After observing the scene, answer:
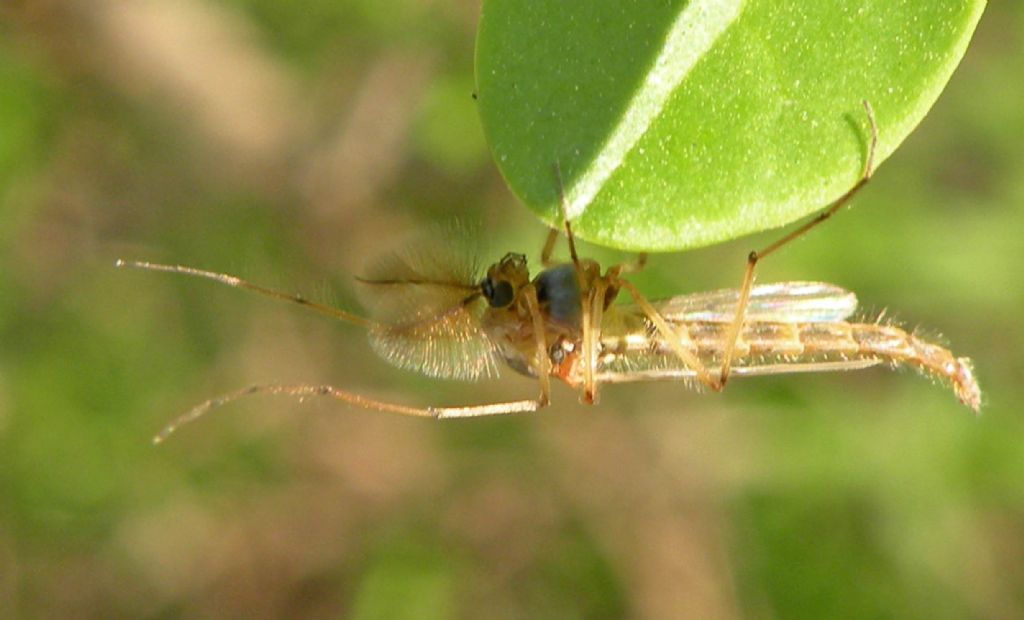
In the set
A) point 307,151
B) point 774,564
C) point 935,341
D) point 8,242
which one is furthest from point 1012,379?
point 8,242

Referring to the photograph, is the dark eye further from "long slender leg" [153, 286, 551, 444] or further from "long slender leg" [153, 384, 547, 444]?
"long slender leg" [153, 384, 547, 444]

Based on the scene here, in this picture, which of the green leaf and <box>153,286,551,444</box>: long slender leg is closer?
the green leaf

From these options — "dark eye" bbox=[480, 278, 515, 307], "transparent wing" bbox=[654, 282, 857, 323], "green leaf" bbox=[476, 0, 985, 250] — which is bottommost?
"green leaf" bbox=[476, 0, 985, 250]

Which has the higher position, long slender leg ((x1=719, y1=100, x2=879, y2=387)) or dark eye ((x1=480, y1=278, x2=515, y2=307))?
dark eye ((x1=480, y1=278, x2=515, y2=307))

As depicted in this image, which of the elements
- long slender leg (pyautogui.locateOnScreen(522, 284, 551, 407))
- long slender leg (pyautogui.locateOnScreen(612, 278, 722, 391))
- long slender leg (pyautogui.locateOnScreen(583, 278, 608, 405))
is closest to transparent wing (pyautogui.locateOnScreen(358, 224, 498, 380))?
long slender leg (pyautogui.locateOnScreen(522, 284, 551, 407))

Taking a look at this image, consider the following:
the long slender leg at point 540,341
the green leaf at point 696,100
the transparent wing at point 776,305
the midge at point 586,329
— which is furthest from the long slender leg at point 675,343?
the green leaf at point 696,100

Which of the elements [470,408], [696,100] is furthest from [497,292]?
[696,100]

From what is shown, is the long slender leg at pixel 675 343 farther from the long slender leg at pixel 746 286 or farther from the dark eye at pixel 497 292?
the dark eye at pixel 497 292
